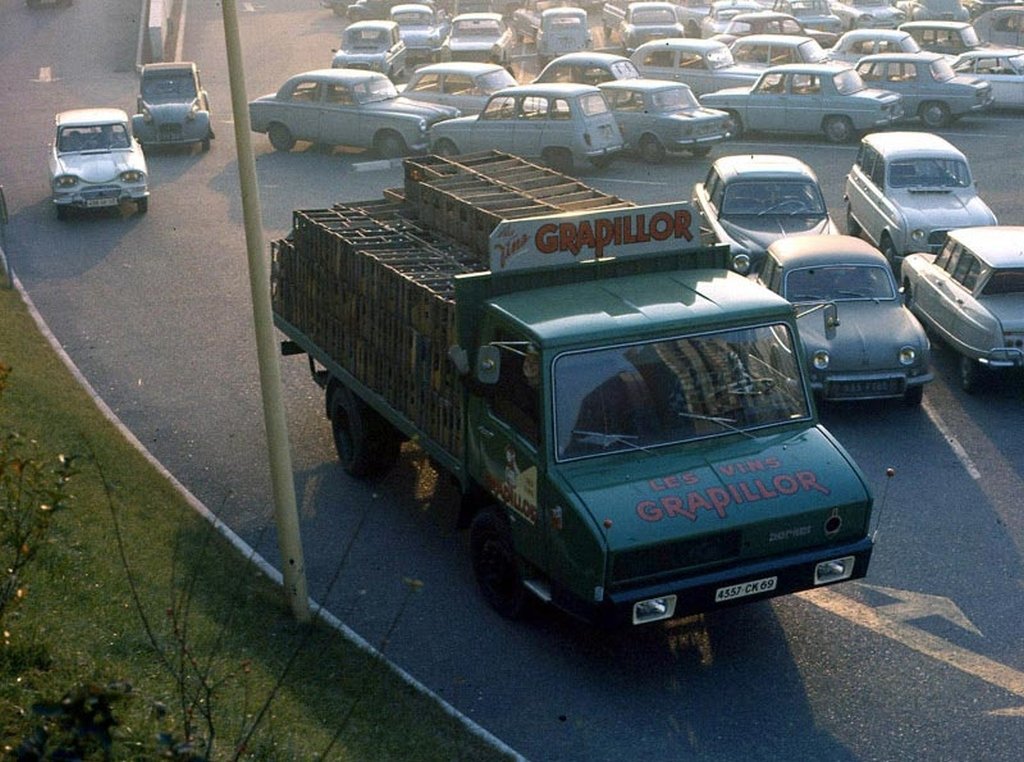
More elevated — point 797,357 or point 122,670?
point 797,357

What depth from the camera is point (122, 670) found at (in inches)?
283

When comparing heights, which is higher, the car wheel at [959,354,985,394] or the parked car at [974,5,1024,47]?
the car wheel at [959,354,985,394]

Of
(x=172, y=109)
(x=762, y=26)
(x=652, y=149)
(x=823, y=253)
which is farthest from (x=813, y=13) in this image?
(x=823, y=253)

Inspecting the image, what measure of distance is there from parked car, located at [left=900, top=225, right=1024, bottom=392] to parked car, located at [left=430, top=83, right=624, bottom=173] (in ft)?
31.3

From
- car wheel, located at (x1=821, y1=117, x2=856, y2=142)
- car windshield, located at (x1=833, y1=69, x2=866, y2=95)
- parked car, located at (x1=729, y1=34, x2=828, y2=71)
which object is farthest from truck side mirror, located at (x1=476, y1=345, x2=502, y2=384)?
parked car, located at (x1=729, y1=34, x2=828, y2=71)

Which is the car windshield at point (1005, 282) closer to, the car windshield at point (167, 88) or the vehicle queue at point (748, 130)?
the vehicle queue at point (748, 130)

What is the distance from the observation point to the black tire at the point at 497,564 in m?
9.02

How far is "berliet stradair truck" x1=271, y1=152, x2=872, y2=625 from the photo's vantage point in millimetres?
8102

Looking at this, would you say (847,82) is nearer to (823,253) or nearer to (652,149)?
(652,149)

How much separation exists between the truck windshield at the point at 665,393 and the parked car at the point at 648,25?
28.8m

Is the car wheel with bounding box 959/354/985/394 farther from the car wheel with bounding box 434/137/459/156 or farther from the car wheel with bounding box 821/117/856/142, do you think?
the car wheel with bounding box 821/117/856/142

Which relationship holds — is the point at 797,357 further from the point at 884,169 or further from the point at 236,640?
the point at 884,169

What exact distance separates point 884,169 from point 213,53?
26.1 m

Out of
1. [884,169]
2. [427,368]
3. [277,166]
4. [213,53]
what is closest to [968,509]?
[427,368]
